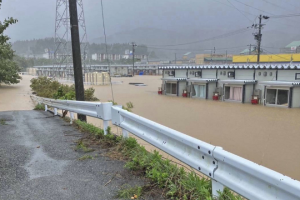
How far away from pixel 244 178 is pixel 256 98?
29.6 m

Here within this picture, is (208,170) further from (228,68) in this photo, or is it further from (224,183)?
(228,68)

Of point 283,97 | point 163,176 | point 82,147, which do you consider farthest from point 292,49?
point 163,176

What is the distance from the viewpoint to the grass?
2.82m

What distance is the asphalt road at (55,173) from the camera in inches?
123

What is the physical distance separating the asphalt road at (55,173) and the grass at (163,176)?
172mm

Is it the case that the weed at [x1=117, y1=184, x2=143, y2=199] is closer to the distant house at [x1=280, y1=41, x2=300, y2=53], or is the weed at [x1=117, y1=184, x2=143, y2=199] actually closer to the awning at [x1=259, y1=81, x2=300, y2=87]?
the awning at [x1=259, y1=81, x2=300, y2=87]

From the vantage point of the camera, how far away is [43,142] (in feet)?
18.3

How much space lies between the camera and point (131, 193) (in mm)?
3066

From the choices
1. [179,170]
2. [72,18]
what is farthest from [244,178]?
[72,18]

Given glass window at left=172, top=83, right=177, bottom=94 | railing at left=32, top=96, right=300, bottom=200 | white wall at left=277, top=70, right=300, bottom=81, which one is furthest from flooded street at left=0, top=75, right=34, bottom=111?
white wall at left=277, top=70, right=300, bottom=81

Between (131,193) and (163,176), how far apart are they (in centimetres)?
45

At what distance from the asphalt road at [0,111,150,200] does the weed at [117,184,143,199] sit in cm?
9

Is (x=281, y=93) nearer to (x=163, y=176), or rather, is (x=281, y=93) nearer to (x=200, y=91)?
(x=200, y=91)

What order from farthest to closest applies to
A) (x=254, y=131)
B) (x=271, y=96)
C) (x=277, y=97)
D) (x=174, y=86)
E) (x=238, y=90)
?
(x=174, y=86), (x=238, y=90), (x=271, y=96), (x=277, y=97), (x=254, y=131)
